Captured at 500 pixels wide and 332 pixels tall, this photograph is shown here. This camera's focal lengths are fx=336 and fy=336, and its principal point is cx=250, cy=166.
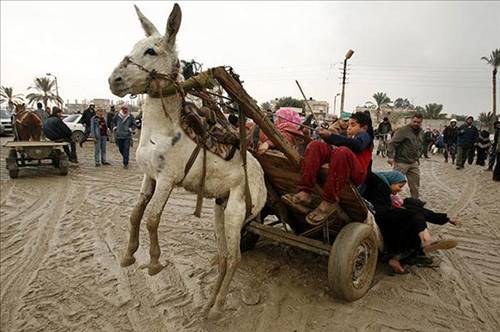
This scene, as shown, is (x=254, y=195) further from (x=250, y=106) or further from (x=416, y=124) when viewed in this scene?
(x=416, y=124)

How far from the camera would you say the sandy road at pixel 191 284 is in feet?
11.1

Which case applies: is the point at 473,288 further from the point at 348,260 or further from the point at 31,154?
the point at 31,154

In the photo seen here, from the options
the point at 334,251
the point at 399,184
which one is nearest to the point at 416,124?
the point at 399,184

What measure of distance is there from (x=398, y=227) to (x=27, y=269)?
16.0 ft

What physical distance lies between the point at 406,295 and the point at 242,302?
75.8 inches

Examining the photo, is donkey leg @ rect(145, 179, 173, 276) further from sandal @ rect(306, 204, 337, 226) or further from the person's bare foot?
the person's bare foot

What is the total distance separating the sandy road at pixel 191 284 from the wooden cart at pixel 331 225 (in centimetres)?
31

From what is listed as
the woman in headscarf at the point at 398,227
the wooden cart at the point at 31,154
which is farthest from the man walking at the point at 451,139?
the wooden cart at the point at 31,154

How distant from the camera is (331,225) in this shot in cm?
407

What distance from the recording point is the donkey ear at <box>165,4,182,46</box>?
241 centimetres

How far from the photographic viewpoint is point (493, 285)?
13.9 ft

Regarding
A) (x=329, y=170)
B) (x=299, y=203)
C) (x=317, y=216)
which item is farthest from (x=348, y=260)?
(x=329, y=170)

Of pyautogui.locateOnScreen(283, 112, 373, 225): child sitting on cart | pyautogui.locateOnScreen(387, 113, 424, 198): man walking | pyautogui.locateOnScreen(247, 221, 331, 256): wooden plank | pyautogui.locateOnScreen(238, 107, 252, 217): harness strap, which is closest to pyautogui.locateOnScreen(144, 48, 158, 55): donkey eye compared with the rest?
pyautogui.locateOnScreen(238, 107, 252, 217): harness strap

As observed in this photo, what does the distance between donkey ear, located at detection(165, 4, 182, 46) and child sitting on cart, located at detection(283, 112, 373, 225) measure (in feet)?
5.23
